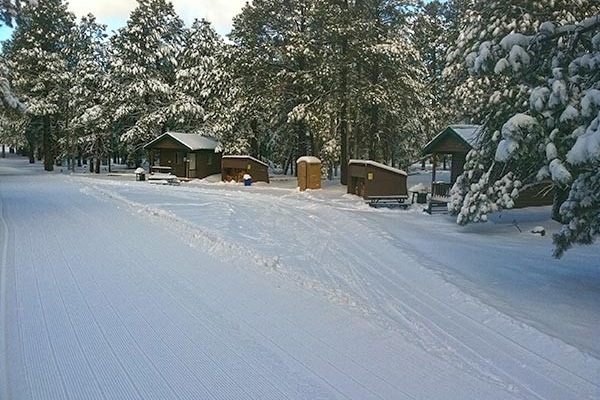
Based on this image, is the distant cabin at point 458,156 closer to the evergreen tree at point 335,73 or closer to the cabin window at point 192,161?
the evergreen tree at point 335,73

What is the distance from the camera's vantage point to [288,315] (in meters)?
6.39

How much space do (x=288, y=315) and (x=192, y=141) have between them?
96.4 ft

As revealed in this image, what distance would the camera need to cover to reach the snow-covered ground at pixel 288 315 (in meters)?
4.62

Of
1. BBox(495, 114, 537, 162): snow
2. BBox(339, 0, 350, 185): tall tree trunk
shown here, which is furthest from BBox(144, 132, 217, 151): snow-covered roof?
BBox(495, 114, 537, 162): snow

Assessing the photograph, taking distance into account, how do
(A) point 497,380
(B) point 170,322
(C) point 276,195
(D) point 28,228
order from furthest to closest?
(C) point 276,195 → (D) point 28,228 → (B) point 170,322 → (A) point 497,380

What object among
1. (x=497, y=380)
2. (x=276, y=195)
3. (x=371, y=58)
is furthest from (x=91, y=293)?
(x=371, y=58)

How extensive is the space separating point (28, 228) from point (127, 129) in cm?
2905

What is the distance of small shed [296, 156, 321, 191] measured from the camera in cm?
2580

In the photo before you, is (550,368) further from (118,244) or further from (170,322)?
(118,244)

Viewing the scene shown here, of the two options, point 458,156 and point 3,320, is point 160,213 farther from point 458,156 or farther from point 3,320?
point 458,156

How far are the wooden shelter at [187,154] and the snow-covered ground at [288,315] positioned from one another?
2174 centimetres

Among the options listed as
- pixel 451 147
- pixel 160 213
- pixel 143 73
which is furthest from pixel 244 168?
pixel 160 213

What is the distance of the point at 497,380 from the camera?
15.4 feet

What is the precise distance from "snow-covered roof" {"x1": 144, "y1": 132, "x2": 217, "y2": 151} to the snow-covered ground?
21251 millimetres
